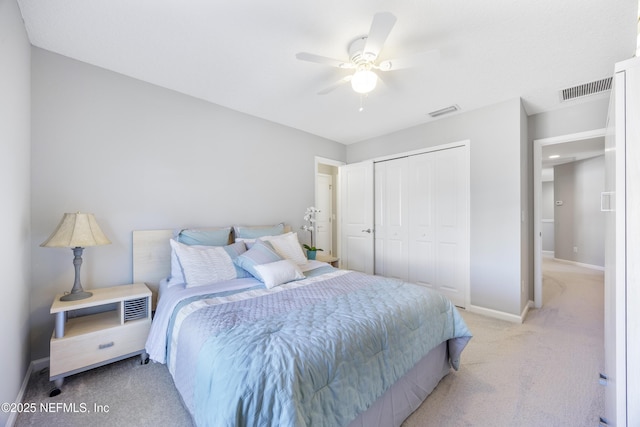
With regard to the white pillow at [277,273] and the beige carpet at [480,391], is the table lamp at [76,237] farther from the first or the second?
the white pillow at [277,273]

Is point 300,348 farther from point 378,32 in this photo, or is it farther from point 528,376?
point 528,376

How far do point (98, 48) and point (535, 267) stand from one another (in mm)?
5274

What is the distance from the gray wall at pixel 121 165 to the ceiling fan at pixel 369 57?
1.69m

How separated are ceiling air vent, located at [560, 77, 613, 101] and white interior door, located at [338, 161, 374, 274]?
7.92 ft

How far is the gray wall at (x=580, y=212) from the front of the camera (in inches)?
220

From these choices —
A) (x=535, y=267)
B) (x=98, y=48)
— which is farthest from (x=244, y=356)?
(x=535, y=267)

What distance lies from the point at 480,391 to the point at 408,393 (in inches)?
25.5

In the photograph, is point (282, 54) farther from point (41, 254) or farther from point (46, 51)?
point (41, 254)

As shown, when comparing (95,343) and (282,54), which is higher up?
(282,54)

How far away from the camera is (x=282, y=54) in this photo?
2104 millimetres

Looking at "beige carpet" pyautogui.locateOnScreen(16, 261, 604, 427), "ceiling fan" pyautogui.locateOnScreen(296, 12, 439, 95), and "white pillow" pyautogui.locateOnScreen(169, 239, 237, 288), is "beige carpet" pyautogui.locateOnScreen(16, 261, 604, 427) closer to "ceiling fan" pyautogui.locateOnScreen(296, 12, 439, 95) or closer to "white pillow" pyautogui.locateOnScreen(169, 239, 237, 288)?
"white pillow" pyautogui.locateOnScreen(169, 239, 237, 288)

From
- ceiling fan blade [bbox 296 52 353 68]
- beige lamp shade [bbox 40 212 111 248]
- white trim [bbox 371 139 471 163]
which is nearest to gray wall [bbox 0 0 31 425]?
beige lamp shade [bbox 40 212 111 248]

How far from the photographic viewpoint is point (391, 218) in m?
4.09

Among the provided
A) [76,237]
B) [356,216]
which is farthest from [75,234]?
[356,216]
